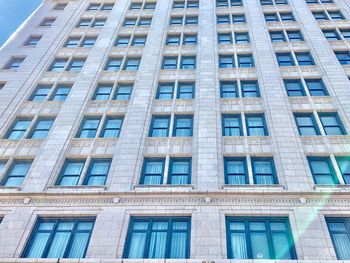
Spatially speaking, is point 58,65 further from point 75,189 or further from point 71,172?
point 75,189

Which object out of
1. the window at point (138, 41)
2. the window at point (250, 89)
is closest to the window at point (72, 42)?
the window at point (138, 41)

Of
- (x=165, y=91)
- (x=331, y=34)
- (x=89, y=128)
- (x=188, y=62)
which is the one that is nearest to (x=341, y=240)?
(x=165, y=91)

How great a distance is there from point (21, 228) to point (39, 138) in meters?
6.85

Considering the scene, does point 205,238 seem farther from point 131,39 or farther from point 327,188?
point 131,39

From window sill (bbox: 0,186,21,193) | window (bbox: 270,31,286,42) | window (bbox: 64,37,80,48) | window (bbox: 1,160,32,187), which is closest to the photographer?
window sill (bbox: 0,186,21,193)

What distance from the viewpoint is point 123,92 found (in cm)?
2438

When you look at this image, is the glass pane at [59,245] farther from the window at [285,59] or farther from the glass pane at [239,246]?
the window at [285,59]

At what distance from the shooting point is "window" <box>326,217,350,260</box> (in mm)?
14430

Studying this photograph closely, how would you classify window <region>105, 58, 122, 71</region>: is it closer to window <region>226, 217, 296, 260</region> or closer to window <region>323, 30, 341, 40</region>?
window <region>226, 217, 296, 260</region>

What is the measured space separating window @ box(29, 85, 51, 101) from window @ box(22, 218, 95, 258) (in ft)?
35.9

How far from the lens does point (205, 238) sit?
48.0ft

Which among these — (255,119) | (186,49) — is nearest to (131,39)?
(186,49)

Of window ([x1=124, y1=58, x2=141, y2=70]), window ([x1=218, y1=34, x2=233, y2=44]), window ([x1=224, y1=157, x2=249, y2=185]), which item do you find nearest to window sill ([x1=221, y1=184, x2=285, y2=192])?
window ([x1=224, y1=157, x2=249, y2=185])

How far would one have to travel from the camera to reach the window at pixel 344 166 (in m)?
17.7
